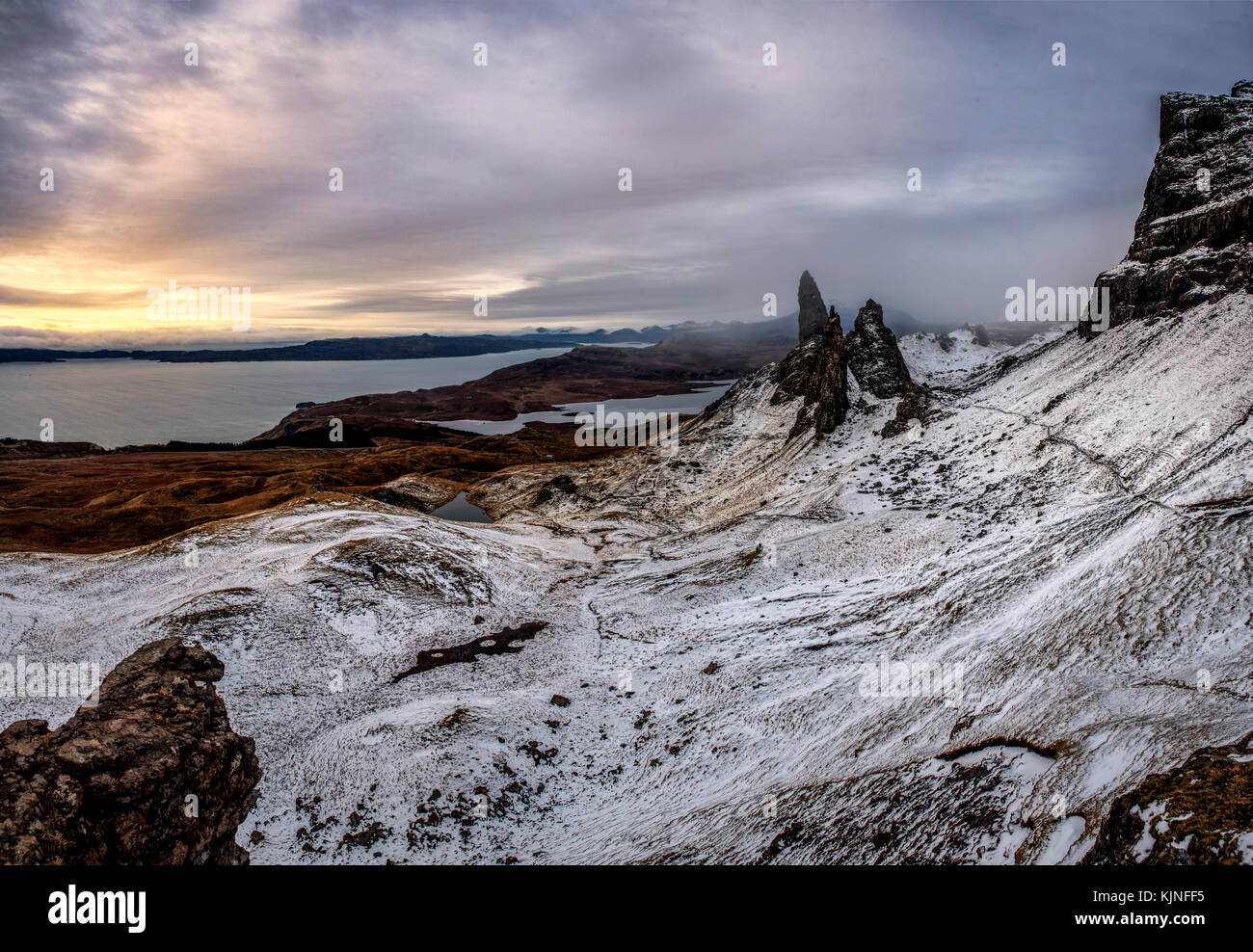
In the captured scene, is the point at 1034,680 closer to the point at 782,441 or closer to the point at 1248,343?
the point at 1248,343

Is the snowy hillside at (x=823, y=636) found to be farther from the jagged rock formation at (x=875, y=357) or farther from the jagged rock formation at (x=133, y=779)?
the jagged rock formation at (x=875, y=357)

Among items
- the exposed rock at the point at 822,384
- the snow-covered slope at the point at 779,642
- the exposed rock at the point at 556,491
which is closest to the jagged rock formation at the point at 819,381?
the exposed rock at the point at 822,384

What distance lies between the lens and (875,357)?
241 ft

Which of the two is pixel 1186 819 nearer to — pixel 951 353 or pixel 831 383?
pixel 831 383

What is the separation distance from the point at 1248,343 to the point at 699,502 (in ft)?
141

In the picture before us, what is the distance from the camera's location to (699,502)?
64.0m

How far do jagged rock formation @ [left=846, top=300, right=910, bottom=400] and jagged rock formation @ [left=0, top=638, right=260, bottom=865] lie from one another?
6836cm

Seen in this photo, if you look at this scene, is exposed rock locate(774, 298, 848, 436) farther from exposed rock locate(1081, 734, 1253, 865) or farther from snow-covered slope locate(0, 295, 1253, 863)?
exposed rock locate(1081, 734, 1253, 865)

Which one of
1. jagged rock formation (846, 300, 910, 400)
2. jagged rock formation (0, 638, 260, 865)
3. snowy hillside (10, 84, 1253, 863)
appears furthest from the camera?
jagged rock formation (846, 300, 910, 400)

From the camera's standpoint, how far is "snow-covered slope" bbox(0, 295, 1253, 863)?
1742cm

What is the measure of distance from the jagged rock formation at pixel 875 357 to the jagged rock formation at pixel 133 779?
6836 cm

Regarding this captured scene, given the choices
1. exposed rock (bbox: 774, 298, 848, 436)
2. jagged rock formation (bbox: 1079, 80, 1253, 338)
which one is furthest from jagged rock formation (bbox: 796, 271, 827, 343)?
jagged rock formation (bbox: 1079, 80, 1253, 338)

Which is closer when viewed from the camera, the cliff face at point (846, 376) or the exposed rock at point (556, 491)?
the cliff face at point (846, 376)

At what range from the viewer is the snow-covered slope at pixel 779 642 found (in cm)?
1742
